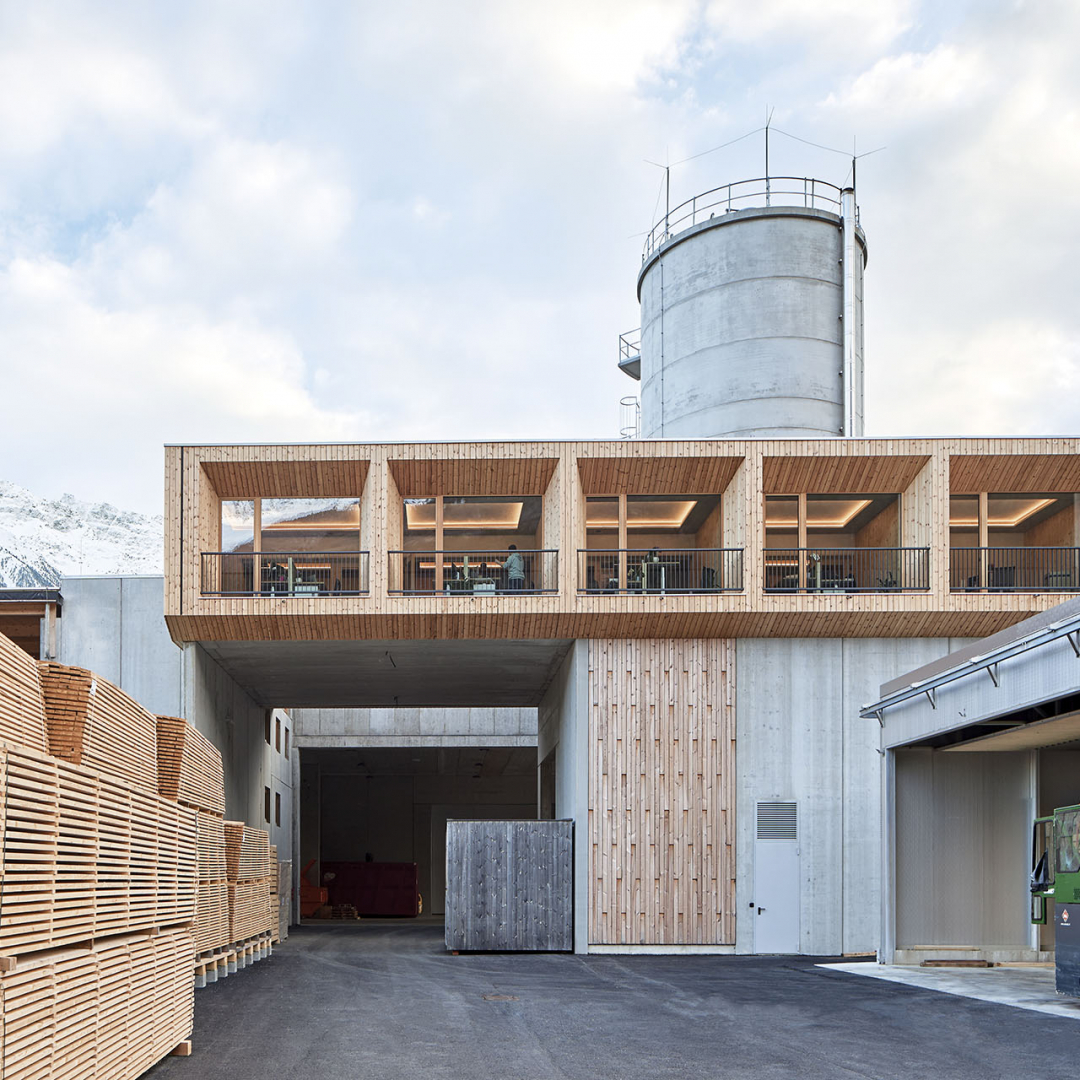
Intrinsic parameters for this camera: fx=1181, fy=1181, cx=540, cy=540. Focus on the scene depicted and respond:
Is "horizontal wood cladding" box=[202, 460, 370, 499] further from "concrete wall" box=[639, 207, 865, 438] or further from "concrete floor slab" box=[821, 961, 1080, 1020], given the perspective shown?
"concrete floor slab" box=[821, 961, 1080, 1020]

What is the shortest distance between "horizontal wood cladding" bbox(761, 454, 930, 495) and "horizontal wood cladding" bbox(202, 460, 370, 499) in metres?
7.56

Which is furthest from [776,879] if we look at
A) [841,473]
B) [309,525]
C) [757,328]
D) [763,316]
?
[763,316]

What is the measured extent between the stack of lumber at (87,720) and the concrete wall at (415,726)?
89.4 ft

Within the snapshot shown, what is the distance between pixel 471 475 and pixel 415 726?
51.6 ft

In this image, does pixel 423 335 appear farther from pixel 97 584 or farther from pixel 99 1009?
pixel 99 1009

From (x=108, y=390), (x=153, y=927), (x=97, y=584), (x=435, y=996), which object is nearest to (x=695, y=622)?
(x=435, y=996)

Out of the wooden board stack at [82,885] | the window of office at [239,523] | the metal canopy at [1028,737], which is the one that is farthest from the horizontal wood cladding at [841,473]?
the wooden board stack at [82,885]

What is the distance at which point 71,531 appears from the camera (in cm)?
11881

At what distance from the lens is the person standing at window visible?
21562 mm

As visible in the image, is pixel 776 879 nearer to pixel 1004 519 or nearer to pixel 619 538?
pixel 619 538

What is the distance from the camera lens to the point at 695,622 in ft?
68.1

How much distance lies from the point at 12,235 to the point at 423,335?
36.1m

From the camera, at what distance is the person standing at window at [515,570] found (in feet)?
70.7

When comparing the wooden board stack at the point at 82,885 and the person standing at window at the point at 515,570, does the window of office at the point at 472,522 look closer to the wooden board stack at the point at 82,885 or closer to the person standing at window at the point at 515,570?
the person standing at window at the point at 515,570
